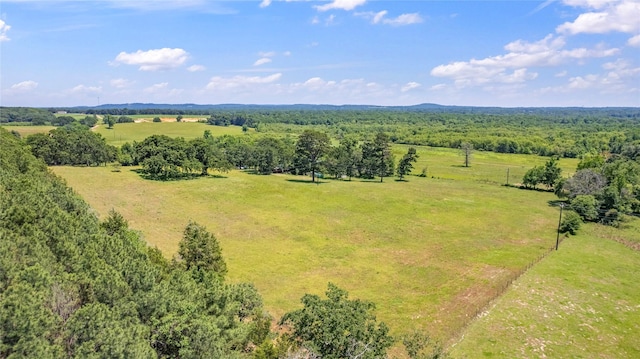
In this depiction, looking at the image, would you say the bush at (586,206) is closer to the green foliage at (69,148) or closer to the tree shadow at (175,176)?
the tree shadow at (175,176)

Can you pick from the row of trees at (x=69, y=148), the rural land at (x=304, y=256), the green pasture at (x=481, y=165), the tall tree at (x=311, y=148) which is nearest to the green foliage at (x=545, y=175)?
the rural land at (x=304, y=256)

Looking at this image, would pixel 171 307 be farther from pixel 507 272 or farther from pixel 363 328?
pixel 507 272

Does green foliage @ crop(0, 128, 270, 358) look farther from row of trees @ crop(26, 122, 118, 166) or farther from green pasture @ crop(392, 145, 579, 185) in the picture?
green pasture @ crop(392, 145, 579, 185)

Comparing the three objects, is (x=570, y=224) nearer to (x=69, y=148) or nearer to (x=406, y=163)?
(x=406, y=163)

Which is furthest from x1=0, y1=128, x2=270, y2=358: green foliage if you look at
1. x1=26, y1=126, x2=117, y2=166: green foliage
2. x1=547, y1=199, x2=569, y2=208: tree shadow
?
x1=26, y1=126, x2=117, y2=166: green foliage

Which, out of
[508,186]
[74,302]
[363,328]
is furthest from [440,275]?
[508,186]

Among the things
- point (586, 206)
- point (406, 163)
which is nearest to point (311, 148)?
point (406, 163)

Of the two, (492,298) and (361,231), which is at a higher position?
(361,231)
